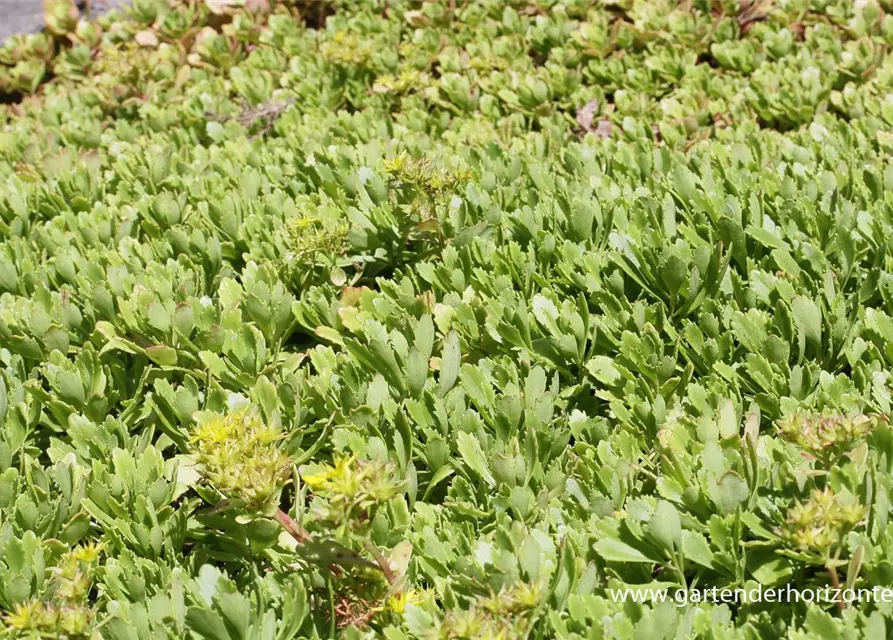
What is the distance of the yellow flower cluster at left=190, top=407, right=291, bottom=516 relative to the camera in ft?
5.59

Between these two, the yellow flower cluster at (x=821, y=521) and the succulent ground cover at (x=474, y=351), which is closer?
the yellow flower cluster at (x=821, y=521)

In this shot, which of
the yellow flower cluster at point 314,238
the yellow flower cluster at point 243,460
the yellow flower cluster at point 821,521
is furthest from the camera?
the yellow flower cluster at point 314,238

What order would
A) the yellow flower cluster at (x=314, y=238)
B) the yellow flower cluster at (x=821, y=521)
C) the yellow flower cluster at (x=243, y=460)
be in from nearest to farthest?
1. the yellow flower cluster at (x=821, y=521)
2. the yellow flower cluster at (x=243, y=460)
3. the yellow flower cluster at (x=314, y=238)

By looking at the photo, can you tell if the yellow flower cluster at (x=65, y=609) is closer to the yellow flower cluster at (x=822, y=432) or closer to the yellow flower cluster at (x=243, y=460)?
the yellow flower cluster at (x=243, y=460)

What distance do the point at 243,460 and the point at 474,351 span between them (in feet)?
3.25

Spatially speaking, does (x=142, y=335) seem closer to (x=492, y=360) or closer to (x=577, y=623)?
(x=492, y=360)

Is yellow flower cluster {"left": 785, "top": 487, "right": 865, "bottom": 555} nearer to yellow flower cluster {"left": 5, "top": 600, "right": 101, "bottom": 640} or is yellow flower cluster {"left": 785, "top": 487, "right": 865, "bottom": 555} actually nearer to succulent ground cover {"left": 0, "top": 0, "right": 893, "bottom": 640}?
succulent ground cover {"left": 0, "top": 0, "right": 893, "bottom": 640}

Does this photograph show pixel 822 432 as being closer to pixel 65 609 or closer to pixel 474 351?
pixel 474 351

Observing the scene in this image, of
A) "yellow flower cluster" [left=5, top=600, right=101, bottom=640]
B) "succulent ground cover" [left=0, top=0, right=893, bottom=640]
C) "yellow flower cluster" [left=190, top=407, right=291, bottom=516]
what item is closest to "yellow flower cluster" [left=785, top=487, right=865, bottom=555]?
"succulent ground cover" [left=0, top=0, right=893, bottom=640]

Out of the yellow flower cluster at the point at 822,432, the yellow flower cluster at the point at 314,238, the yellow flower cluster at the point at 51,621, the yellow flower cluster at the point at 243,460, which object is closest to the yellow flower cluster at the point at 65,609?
the yellow flower cluster at the point at 51,621

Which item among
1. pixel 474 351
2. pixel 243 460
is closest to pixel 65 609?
pixel 243 460

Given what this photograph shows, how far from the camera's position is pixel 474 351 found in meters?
2.60

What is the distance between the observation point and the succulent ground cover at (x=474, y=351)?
5.76 feet

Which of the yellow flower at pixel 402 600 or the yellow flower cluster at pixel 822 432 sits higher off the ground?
the yellow flower cluster at pixel 822 432
